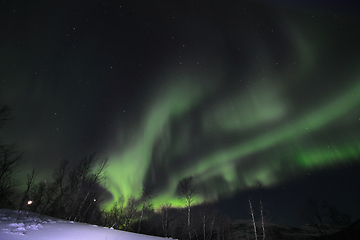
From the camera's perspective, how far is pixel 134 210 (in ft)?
104

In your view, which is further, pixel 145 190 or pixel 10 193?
pixel 145 190

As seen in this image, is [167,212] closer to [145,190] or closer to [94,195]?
[145,190]

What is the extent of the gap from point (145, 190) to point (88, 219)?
59.2 ft

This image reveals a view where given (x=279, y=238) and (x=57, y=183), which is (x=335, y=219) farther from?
(x=57, y=183)

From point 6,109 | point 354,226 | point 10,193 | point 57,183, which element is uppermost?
point 6,109

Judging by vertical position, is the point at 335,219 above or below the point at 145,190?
below

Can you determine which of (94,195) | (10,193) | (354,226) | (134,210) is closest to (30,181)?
(10,193)

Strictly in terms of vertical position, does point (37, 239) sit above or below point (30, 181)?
below

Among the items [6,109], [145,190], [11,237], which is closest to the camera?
[11,237]

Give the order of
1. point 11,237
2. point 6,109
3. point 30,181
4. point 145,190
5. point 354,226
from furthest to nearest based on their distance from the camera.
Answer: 1. point 354,226
2. point 145,190
3. point 30,181
4. point 6,109
5. point 11,237

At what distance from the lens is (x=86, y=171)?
2570 cm

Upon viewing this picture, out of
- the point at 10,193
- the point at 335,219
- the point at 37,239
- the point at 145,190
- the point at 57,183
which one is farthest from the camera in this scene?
the point at 335,219

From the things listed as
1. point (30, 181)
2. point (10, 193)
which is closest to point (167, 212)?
point (30, 181)

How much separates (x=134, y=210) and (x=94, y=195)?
29.6 ft
